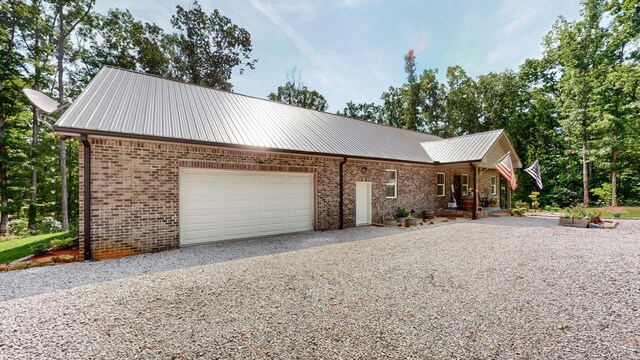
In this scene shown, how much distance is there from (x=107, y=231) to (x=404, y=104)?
34.0 m

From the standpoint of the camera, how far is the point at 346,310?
377cm

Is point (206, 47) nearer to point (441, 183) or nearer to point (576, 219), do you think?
point (441, 183)

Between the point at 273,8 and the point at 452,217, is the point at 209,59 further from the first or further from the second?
the point at 452,217

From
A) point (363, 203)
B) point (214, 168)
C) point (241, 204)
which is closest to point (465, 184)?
point (363, 203)

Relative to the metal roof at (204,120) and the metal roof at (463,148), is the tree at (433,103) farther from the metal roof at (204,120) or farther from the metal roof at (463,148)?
the metal roof at (204,120)

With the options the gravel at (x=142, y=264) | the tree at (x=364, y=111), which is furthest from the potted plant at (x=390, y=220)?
the tree at (x=364, y=111)

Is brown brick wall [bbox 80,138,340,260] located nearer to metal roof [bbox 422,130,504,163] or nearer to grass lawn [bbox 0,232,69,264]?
grass lawn [bbox 0,232,69,264]

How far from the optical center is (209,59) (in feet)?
82.5

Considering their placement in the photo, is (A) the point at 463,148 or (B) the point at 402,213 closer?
(B) the point at 402,213

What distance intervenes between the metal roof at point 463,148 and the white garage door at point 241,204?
9.04m

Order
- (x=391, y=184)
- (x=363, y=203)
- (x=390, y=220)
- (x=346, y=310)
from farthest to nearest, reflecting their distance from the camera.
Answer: (x=391, y=184)
(x=390, y=220)
(x=363, y=203)
(x=346, y=310)

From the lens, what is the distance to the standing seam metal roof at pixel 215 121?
7.33 metres

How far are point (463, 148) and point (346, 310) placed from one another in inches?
583

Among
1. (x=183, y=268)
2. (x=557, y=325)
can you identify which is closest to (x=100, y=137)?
(x=183, y=268)
